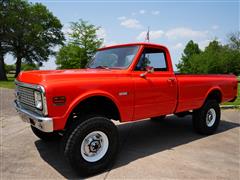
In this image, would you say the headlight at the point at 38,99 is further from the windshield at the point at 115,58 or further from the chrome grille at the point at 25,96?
the windshield at the point at 115,58

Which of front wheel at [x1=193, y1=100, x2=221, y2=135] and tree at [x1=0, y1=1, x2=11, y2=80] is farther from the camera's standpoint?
tree at [x1=0, y1=1, x2=11, y2=80]

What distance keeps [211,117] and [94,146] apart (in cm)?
369

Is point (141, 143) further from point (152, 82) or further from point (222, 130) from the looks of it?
point (222, 130)

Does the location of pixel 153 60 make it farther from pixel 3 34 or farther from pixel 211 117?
pixel 3 34

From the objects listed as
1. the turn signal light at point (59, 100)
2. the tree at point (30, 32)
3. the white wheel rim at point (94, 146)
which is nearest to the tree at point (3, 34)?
the tree at point (30, 32)

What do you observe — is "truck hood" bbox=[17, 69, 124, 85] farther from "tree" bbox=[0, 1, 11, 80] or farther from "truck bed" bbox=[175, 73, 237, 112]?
"tree" bbox=[0, 1, 11, 80]

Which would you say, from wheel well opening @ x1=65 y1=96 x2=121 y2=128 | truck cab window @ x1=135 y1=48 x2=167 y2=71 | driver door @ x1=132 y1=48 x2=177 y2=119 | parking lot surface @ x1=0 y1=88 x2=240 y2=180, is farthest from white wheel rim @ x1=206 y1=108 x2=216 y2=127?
wheel well opening @ x1=65 y1=96 x2=121 y2=128

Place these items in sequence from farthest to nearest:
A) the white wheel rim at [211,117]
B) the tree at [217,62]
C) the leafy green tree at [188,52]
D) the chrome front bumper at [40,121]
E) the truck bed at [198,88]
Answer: the leafy green tree at [188,52]
the tree at [217,62]
the white wheel rim at [211,117]
the truck bed at [198,88]
the chrome front bumper at [40,121]

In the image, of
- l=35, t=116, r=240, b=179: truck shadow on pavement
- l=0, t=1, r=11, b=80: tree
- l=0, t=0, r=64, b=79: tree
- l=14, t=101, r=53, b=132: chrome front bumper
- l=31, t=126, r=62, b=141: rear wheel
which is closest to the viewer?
l=14, t=101, r=53, b=132: chrome front bumper

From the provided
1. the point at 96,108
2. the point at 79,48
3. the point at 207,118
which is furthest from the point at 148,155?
the point at 79,48

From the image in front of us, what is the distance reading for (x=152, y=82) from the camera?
200 inches

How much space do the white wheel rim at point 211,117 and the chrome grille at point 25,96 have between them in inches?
169

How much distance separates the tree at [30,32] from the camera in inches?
1356

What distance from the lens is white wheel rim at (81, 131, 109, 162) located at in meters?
4.18
